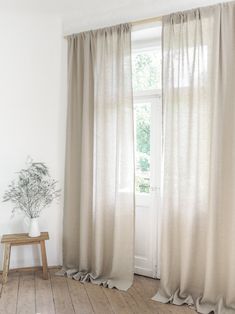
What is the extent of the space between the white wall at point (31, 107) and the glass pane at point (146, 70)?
34.4 inches

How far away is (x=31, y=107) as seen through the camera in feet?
11.1

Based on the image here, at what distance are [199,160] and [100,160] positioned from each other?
107 centimetres

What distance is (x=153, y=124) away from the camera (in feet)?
10.6

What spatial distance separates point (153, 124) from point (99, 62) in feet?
2.97

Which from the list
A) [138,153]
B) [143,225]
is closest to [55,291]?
[143,225]

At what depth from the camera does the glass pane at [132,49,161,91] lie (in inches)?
126

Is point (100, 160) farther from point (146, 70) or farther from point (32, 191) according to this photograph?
point (146, 70)

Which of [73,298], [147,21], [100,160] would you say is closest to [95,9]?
[147,21]

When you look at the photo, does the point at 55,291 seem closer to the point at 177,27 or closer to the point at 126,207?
the point at 126,207

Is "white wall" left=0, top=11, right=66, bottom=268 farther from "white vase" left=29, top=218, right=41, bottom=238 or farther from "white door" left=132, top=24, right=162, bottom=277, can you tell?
"white door" left=132, top=24, right=162, bottom=277

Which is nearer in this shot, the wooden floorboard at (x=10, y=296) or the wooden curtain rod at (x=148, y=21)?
the wooden floorboard at (x=10, y=296)

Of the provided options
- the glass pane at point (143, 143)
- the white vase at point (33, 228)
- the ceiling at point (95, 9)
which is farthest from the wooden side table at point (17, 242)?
the ceiling at point (95, 9)

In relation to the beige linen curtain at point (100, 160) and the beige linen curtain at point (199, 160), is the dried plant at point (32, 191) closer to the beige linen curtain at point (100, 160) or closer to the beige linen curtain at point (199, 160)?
the beige linen curtain at point (100, 160)

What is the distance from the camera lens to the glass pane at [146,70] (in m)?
3.21
